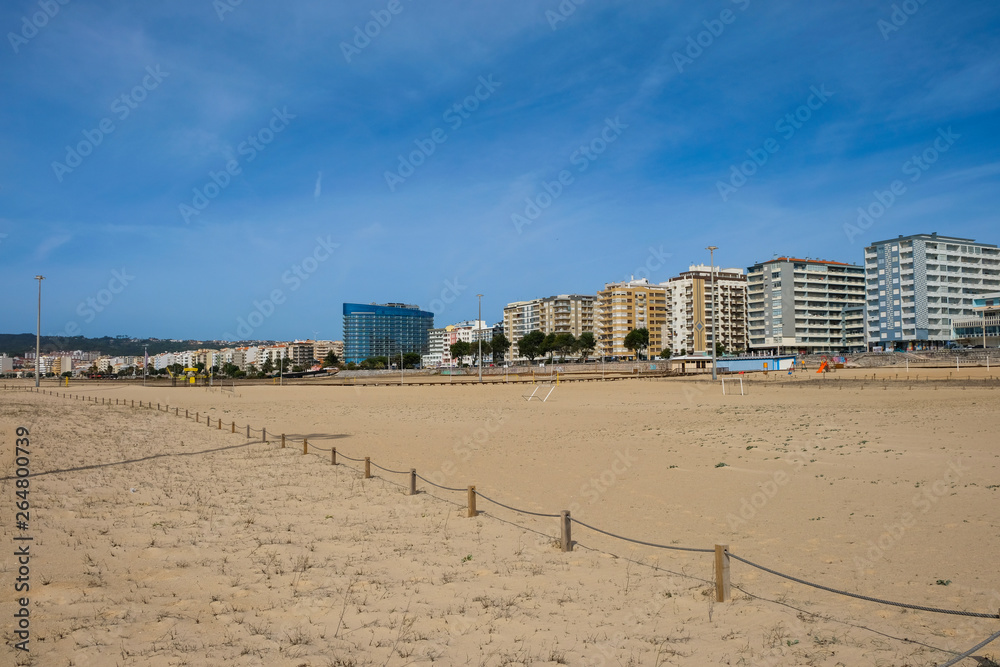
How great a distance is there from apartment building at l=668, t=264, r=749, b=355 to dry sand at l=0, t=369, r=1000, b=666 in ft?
374

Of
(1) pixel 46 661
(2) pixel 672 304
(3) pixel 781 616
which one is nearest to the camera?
(1) pixel 46 661

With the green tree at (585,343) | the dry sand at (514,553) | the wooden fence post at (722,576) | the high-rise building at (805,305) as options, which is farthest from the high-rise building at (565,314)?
the wooden fence post at (722,576)

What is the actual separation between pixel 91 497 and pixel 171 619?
7128mm

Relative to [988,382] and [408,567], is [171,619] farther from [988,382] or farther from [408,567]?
[988,382]

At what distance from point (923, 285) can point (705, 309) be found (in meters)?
41.9

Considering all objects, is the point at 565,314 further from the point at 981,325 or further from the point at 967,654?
Result: the point at 967,654

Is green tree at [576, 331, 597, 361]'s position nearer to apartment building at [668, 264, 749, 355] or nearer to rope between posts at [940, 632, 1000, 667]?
apartment building at [668, 264, 749, 355]

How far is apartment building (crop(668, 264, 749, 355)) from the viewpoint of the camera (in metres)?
130

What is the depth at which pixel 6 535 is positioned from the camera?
8883 mm

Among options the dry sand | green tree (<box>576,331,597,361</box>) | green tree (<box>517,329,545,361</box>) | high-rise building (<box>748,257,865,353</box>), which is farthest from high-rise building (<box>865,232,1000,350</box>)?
the dry sand

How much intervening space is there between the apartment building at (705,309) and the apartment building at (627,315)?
11.4 feet

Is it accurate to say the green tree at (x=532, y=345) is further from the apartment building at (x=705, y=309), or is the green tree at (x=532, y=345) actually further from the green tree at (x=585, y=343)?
the apartment building at (x=705, y=309)


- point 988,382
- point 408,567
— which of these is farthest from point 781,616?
point 988,382

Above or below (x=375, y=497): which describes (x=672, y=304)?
above
